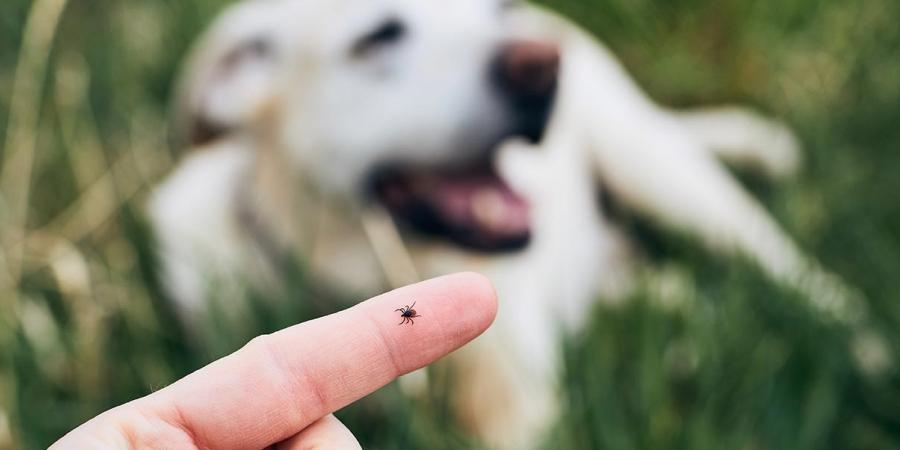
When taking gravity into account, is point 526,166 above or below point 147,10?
below

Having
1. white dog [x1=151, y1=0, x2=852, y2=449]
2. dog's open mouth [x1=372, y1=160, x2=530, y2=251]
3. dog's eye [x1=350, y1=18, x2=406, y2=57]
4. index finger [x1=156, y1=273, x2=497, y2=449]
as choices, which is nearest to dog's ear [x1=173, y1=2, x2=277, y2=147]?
white dog [x1=151, y1=0, x2=852, y2=449]

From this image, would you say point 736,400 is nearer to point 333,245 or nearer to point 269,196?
point 333,245

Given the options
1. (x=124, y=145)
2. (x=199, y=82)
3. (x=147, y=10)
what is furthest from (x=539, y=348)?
(x=147, y=10)

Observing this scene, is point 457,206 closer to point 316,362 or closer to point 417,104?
point 417,104

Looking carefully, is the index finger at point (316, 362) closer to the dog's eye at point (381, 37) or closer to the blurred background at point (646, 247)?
the blurred background at point (646, 247)

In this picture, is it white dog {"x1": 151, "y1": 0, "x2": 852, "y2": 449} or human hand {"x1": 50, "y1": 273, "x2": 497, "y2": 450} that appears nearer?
human hand {"x1": 50, "y1": 273, "x2": 497, "y2": 450}

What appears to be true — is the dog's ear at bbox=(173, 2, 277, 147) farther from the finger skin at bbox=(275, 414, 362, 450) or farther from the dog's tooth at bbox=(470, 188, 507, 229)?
the finger skin at bbox=(275, 414, 362, 450)

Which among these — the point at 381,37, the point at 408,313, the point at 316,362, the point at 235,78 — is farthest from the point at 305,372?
the point at 235,78
